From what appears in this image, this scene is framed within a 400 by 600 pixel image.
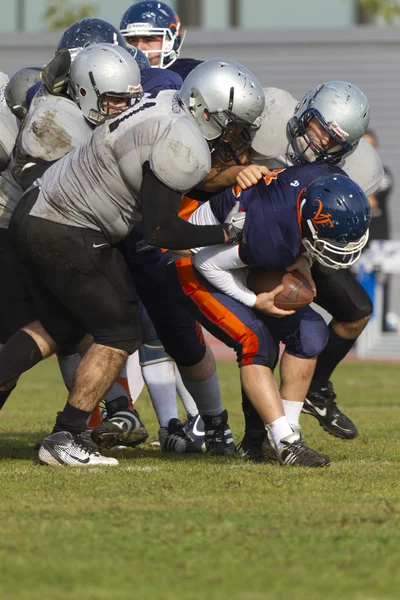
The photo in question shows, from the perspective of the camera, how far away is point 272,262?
493 cm

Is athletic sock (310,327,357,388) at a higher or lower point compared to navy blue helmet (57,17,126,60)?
lower

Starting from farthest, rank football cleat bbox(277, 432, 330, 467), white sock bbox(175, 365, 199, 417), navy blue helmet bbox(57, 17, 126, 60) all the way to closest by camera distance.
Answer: white sock bbox(175, 365, 199, 417)
navy blue helmet bbox(57, 17, 126, 60)
football cleat bbox(277, 432, 330, 467)

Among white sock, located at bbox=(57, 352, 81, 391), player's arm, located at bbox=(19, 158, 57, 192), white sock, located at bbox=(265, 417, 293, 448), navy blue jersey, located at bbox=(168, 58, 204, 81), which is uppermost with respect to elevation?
navy blue jersey, located at bbox=(168, 58, 204, 81)

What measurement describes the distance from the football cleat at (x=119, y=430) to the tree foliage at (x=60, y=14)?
584 inches

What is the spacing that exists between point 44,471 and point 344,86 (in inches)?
86.9

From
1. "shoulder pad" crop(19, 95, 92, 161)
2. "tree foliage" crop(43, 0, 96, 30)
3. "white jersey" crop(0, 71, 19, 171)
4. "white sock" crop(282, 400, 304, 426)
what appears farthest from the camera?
"tree foliage" crop(43, 0, 96, 30)

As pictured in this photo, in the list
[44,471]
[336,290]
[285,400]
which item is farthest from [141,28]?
[44,471]

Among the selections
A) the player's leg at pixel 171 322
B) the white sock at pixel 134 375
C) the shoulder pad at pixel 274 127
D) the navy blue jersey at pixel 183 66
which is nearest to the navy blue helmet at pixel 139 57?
the navy blue jersey at pixel 183 66

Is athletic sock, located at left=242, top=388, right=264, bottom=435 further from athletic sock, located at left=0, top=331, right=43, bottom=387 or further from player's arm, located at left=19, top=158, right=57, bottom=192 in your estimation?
player's arm, located at left=19, top=158, right=57, bottom=192

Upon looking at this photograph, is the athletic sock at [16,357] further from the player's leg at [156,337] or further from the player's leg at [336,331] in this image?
the player's leg at [336,331]

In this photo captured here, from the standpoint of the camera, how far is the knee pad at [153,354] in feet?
20.3

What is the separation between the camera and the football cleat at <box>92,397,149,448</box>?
5.57 m

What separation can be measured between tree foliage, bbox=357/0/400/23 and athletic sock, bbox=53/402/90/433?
15481mm

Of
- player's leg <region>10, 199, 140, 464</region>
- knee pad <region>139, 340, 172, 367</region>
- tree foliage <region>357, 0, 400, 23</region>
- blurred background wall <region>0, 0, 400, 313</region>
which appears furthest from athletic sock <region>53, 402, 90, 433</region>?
tree foliage <region>357, 0, 400, 23</region>
